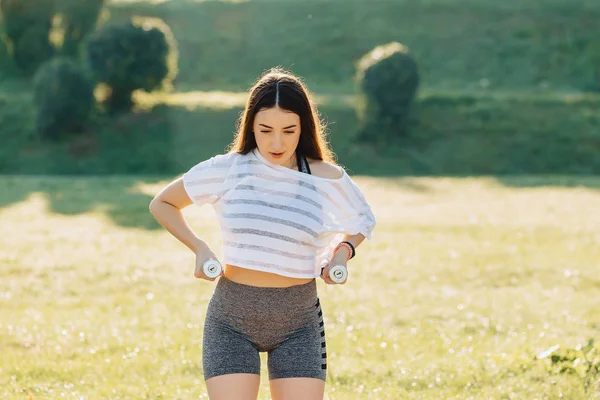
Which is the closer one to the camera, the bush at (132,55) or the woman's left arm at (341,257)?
the woman's left arm at (341,257)

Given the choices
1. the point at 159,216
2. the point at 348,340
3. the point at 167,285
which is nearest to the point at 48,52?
the point at 167,285

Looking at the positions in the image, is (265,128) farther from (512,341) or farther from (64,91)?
(64,91)

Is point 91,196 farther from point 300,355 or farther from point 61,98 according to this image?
point 300,355

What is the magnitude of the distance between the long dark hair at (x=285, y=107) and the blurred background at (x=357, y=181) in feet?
7.04

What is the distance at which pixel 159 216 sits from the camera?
13.4 ft

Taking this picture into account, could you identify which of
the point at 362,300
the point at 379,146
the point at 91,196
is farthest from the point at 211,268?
the point at 379,146

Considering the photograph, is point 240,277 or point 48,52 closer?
point 240,277

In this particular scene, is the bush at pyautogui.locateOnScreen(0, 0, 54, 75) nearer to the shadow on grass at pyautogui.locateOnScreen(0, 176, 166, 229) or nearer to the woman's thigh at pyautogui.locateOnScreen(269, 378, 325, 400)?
the shadow on grass at pyautogui.locateOnScreen(0, 176, 166, 229)

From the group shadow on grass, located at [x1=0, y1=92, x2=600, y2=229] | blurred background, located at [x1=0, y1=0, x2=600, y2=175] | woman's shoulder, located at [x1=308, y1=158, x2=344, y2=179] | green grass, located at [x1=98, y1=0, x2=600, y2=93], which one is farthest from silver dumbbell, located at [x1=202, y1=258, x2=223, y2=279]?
green grass, located at [x1=98, y1=0, x2=600, y2=93]

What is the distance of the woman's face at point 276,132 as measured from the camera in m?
3.88

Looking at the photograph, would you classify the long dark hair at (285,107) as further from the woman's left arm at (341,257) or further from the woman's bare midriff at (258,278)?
the woman's bare midriff at (258,278)

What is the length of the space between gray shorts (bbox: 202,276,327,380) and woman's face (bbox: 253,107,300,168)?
1.77 feet

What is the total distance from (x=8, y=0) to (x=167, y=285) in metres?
20.4

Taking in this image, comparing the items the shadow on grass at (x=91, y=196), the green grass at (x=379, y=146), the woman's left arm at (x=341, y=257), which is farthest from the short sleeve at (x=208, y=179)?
the green grass at (x=379, y=146)
